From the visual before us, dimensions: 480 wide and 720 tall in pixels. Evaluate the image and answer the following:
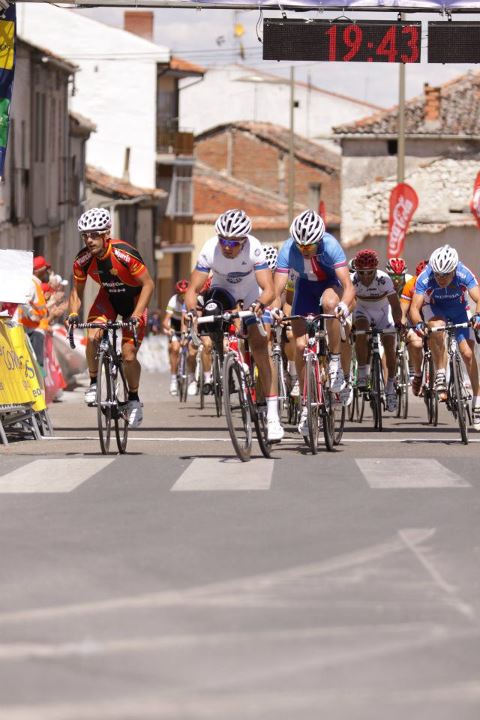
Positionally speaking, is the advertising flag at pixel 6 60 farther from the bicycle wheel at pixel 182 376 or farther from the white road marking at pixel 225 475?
the white road marking at pixel 225 475

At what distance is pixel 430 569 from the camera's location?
7793 millimetres

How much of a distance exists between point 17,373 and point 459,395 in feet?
13.2

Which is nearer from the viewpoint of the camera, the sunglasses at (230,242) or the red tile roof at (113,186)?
the sunglasses at (230,242)

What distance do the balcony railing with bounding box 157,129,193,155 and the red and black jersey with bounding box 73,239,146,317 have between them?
6748 centimetres

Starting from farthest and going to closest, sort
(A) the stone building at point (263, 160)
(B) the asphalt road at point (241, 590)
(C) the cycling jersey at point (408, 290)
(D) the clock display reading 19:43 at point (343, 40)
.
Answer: (A) the stone building at point (263, 160) < (C) the cycling jersey at point (408, 290) < (D) the clock display reading 19:43 at point (343, 40) < (B) the asphalt road at point (241, 590)

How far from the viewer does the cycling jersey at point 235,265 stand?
13.5 metres

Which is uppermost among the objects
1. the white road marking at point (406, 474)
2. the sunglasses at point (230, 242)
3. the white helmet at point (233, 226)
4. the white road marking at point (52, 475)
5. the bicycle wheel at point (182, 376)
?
the white helmet at point (233, 226)

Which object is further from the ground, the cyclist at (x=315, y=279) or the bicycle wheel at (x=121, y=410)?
the cyclist at (x=315, y=279)

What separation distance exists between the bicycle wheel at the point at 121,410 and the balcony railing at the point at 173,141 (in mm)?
67736

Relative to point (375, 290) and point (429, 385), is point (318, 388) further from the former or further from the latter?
point (429, 385)

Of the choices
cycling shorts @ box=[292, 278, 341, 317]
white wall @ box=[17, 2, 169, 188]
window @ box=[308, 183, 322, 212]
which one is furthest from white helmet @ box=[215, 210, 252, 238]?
white wall @ box=[17, 2, 169, 188]

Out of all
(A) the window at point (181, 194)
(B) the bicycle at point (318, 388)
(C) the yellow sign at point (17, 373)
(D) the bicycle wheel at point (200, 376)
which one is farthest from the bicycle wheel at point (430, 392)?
(A) the window at point (181, 194)

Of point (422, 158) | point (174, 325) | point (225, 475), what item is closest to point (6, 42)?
point (174, 325)

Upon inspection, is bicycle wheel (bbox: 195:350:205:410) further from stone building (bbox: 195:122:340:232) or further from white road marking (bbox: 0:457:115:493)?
stone building (bbox: 195:122:340:232)
